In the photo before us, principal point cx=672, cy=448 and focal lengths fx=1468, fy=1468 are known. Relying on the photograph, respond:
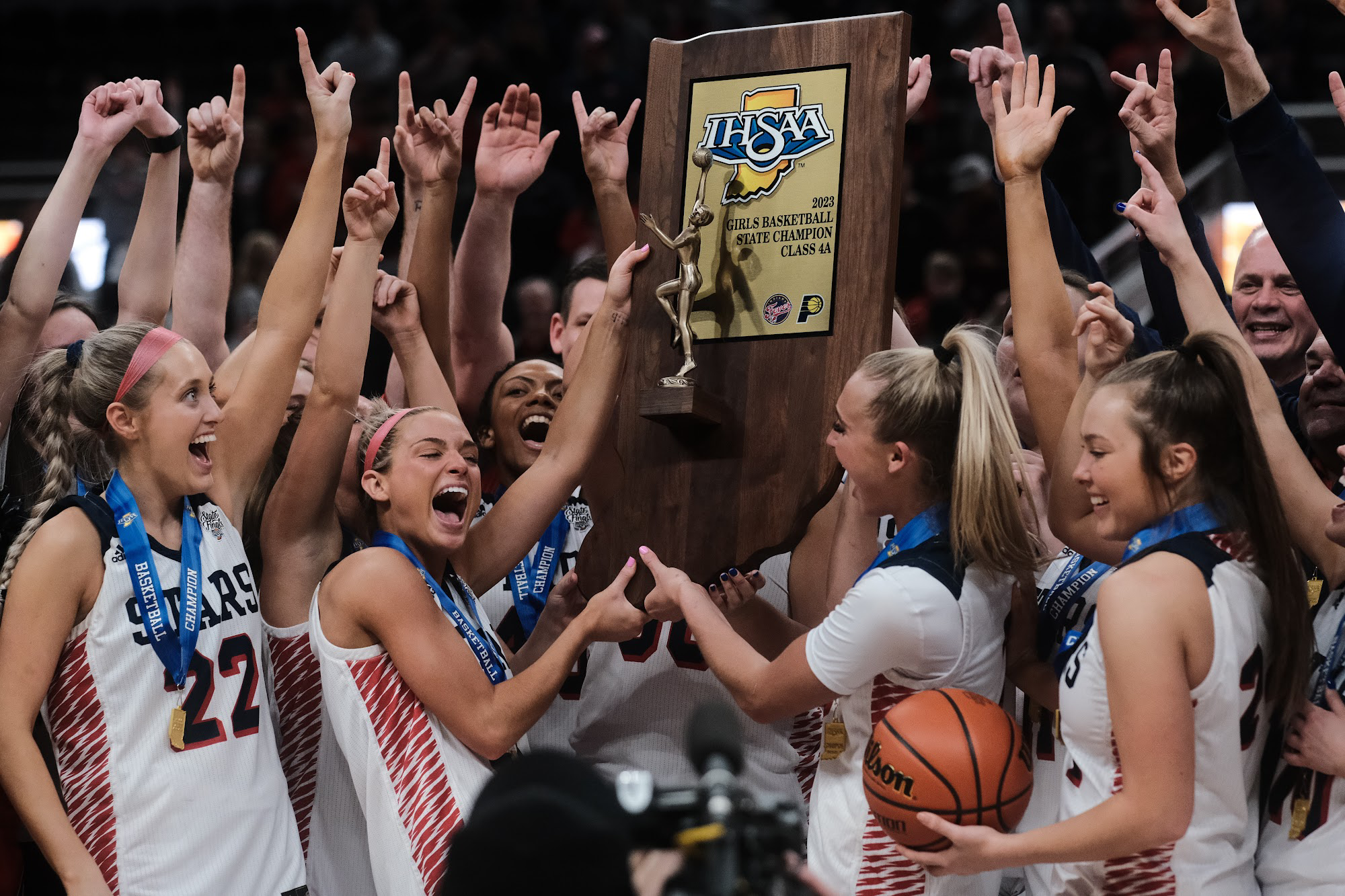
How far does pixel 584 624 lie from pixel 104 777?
97 centimetres

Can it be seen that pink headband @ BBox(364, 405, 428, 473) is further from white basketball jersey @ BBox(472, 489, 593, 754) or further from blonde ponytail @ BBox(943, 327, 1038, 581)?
blonde ponytail @ BBox(943, 327, 1038, 581)

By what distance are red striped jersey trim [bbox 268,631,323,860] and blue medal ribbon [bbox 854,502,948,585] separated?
1329mm

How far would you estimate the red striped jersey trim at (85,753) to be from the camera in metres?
2.83

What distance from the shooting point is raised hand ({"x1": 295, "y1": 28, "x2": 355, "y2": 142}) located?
3.36 m

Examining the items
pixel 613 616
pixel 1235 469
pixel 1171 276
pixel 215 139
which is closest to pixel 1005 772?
pixel 1235 469

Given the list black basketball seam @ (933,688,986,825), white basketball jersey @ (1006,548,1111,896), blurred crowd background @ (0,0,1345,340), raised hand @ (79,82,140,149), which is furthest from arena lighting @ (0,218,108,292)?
black basketball seam @ (933,688,986,825)

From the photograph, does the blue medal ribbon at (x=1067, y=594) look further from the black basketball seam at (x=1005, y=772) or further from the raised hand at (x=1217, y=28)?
the raised hand at (x=1217, y=28)

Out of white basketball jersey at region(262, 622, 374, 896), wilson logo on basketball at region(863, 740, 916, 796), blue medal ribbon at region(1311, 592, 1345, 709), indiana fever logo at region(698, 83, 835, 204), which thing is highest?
indiana fever logo at region(698, 83, 835, 204)

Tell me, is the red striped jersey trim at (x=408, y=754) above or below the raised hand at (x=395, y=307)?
below

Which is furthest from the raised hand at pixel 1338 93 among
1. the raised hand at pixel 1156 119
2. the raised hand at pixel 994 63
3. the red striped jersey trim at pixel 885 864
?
the red striped jersey trim at pixel 885 864

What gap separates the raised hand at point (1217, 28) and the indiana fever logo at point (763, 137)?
2.41 ft

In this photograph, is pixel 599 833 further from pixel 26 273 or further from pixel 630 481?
pixel 26 273

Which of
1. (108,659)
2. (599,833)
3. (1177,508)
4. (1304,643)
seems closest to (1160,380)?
(1177,508)

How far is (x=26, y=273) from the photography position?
3.38m
